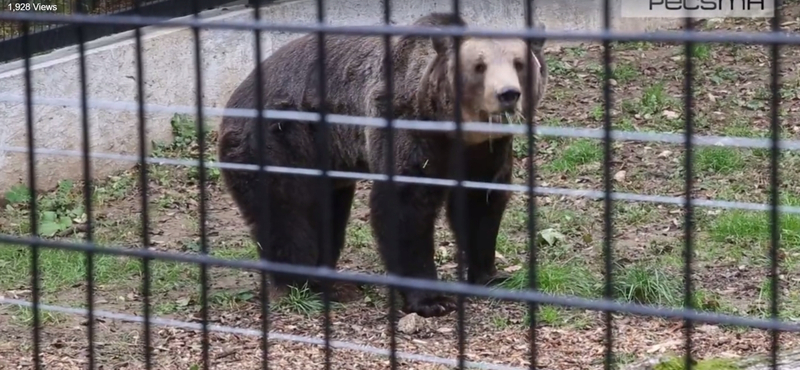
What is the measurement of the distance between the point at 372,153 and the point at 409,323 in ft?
3.03

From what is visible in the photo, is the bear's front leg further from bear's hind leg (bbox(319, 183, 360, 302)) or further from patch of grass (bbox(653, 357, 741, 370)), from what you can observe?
patch of grass (bbox(653, 357, 741, 370))

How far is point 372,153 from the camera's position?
6395 millimetres

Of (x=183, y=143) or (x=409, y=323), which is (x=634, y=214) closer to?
(x=409, y=323)

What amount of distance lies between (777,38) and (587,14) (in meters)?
9.21

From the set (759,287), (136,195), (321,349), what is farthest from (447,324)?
(136,195)

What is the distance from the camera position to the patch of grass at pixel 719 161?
7.83 meters

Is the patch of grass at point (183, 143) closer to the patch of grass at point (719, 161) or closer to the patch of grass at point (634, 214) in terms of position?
the patch of grass at point (634, 214)

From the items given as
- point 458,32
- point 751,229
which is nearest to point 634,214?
point 751,229

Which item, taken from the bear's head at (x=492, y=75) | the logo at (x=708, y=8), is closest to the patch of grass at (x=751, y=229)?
the bear's head at (x=492, y=75)

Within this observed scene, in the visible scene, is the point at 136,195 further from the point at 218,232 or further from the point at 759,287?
the point at 759,287

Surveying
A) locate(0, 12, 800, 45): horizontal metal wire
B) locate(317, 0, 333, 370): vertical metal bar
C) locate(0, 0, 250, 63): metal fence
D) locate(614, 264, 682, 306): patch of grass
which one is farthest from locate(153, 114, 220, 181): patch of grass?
locate(317, 0, 333, 370): vertical metal bar

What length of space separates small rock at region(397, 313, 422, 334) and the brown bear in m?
0.14

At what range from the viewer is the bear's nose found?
5.52 metres

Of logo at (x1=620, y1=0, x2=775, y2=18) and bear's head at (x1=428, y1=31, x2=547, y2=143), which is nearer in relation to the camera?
bear's head at (x1=428, y1=31, x2=547, y2=143)
